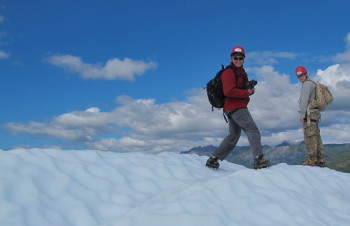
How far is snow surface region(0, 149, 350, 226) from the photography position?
5.50m

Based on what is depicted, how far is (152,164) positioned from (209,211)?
3.04m

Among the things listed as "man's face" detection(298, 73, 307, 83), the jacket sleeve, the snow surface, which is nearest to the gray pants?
the jacket sleeve

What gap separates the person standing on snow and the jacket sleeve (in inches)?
141

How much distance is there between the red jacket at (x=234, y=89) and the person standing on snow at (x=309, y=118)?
3293 millimetres

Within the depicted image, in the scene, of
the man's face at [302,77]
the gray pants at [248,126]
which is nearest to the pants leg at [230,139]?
the gray pants at [248,126]

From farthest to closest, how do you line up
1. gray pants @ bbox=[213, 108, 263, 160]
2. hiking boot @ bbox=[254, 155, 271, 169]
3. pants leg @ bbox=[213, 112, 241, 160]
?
pants leg @ bbox=[213, 112, 241, 160] → gray pants @ bbox=[213, 108, 263, 160] → hiking boot @ bbox=[254, 155, 271, 169]

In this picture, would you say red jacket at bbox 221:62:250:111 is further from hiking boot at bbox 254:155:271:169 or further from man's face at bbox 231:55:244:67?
hiking boot at bbox 254:155:271:169

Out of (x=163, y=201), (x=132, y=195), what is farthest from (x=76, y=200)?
(x=163, y=201)

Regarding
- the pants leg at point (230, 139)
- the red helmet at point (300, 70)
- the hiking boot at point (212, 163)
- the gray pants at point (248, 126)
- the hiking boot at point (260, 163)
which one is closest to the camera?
the hiking boot at point (260, 163)

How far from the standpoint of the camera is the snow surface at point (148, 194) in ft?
18.1

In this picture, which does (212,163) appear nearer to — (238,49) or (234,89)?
(234,89)

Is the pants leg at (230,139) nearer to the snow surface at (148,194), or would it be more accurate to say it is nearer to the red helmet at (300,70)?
the snow surface at (148,194)

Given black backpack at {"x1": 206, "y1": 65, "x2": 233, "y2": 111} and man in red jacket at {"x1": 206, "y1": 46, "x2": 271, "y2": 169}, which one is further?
black backpack at {"x1": 206, "y1": 65, "x2": 233, "y2": 111}

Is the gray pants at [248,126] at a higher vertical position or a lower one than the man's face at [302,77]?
lower
